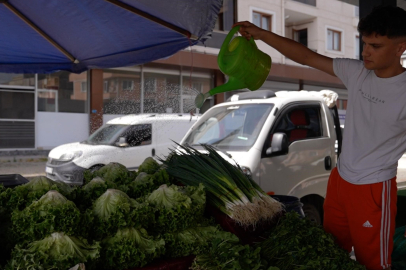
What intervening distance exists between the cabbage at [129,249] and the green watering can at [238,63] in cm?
86

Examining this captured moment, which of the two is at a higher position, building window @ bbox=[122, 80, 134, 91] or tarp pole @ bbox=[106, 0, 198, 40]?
building window @ bbox=[122, 80, 134, 91]

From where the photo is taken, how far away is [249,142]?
535 centimetres

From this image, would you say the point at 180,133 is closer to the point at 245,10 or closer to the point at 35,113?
the point at 35,113

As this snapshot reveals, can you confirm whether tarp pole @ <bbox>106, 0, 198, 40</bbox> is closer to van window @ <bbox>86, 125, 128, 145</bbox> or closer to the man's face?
the man's face

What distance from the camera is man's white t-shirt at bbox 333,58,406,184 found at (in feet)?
7.64

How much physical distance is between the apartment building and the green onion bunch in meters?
10.8

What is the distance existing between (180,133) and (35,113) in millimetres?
9069

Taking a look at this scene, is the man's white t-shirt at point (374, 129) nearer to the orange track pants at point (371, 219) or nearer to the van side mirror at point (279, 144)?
the orange track pants at point (371, 219)

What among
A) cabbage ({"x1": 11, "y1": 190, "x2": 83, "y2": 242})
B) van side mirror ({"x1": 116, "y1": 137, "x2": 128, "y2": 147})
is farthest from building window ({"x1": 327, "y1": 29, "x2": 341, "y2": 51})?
cabbage ({"x1": 11, "y1": 190, "x2": 83, "y2": 242})

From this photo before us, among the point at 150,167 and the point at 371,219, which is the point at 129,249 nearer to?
the point at 150,167

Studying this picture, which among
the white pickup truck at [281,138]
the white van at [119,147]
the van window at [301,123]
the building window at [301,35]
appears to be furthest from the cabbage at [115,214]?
the building window at [301,35]

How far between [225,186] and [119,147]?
656 cm

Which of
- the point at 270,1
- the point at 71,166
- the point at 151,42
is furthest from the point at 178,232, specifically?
the point at 270,1

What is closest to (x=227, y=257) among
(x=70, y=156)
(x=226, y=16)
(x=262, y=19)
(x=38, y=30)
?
(x=38, y=30)
